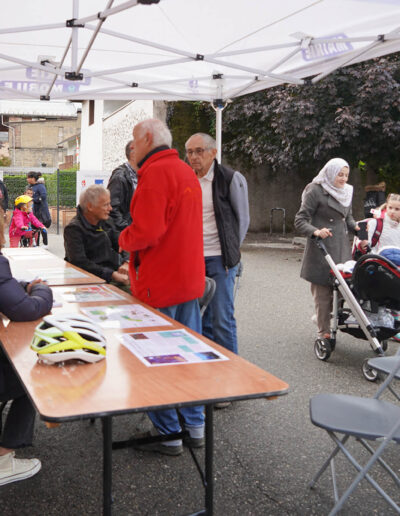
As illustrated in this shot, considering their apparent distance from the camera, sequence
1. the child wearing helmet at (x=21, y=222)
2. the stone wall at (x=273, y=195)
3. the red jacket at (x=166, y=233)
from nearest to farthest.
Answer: the red jacket at (x=166, y=233)
the child wearing helmet at (x=21, y=222)
the stone wall at (x=273, y=195)

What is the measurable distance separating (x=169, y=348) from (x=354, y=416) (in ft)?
3.10

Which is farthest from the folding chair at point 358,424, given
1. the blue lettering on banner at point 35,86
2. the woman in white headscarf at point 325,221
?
the blue lettering on banner at point 35,86

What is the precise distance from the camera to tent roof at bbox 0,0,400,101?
5.82 meters

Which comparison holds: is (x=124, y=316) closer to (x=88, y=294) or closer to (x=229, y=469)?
(x=88, y=294)

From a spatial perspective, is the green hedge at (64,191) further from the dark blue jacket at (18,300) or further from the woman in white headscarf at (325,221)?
the dark blue jacket at (18,300)

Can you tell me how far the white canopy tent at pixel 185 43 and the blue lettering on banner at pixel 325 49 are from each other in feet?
0.03

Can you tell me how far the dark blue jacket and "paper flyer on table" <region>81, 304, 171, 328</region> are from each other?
263 millimetres

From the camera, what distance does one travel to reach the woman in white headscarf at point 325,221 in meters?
5.65

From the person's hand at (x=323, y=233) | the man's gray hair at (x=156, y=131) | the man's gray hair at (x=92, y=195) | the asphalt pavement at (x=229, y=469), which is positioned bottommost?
the asphalt pavement at (x=229, y=469)

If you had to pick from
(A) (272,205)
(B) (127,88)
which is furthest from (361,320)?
(A) (272,205)

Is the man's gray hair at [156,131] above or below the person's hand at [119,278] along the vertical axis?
above

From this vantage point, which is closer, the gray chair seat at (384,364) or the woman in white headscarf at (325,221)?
the gray chair seat at (384,364)

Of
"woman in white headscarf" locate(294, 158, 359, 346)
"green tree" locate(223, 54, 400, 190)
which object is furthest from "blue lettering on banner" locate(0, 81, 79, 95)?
"green tree" locate(223, 54, 400, 190)

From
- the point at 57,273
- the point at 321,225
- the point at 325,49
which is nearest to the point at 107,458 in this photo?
the point at 57,273
